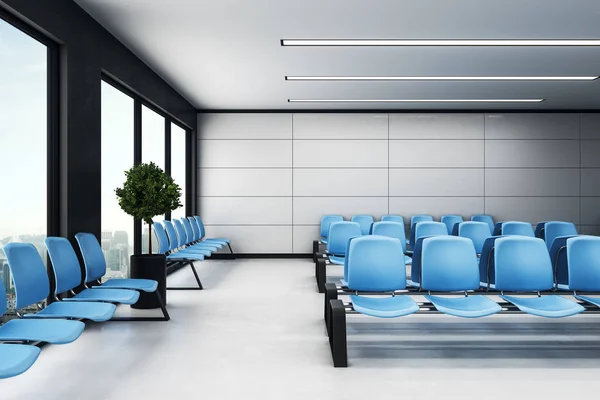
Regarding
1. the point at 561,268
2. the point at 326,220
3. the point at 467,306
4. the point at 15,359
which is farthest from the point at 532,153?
the point at 15,359

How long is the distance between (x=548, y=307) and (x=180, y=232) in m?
5.59

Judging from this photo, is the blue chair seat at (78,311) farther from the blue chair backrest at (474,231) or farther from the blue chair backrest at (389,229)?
the blue chair backrest at (474,231)

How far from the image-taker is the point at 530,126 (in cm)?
1069

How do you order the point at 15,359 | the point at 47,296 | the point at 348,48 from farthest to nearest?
the point at 348,48 < the point at 47,296 < the point at 15,359

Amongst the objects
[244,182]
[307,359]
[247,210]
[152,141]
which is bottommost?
[307,359]

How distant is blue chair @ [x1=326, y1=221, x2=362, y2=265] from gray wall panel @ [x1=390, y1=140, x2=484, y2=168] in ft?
12.6

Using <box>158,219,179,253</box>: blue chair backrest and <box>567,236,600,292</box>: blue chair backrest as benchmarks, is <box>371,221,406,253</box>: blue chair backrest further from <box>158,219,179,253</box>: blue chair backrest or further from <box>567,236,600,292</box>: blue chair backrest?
<box>158,219,179,253</box>: blue chair backrest

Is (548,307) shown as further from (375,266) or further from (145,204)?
(145,204)

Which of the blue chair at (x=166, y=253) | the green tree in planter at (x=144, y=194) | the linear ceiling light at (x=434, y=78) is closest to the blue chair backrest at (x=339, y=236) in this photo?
the blue chair at (x=166, y=253)

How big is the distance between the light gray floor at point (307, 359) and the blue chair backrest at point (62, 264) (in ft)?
1.88

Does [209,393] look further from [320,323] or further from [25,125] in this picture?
[25,125]

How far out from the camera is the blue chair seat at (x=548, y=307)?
12.3 feet

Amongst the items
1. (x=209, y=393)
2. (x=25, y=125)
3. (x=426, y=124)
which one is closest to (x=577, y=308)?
(x=209, y=393)

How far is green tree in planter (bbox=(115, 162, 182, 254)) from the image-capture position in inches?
218
